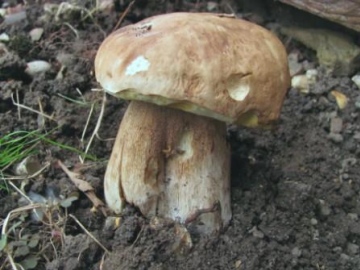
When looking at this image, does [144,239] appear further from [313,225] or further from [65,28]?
[65,28]

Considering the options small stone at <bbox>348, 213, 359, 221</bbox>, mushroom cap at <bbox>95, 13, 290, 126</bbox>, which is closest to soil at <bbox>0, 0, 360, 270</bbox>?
small stone at <bbox>348, 213, 359, 221</bbox>

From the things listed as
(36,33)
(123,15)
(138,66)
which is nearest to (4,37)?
(36,33)

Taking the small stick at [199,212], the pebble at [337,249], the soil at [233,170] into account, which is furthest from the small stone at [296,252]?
the small stick at [199,212]

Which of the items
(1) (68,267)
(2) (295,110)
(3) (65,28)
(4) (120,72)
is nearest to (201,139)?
(4) (120,72)

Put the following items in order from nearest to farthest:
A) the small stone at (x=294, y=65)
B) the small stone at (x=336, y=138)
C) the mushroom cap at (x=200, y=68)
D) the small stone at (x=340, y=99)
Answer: the mushroom cap at (x=200, y=68) → the small stone at (x=336, y=138) → the small stone at (x=340, y=99) → the small stone at (x=294, y=65)

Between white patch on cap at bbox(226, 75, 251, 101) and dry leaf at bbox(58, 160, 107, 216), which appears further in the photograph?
dry leaf at bbox(58, 160, 107, 216)

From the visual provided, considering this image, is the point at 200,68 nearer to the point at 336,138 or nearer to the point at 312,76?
the point at 336,138

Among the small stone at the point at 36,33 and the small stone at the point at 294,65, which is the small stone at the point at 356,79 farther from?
the small stone at the point at 36,33

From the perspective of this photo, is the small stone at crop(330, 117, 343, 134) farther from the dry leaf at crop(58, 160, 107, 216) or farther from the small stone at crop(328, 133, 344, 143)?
the dry leaf at crop(58, 160, 107, 216)
